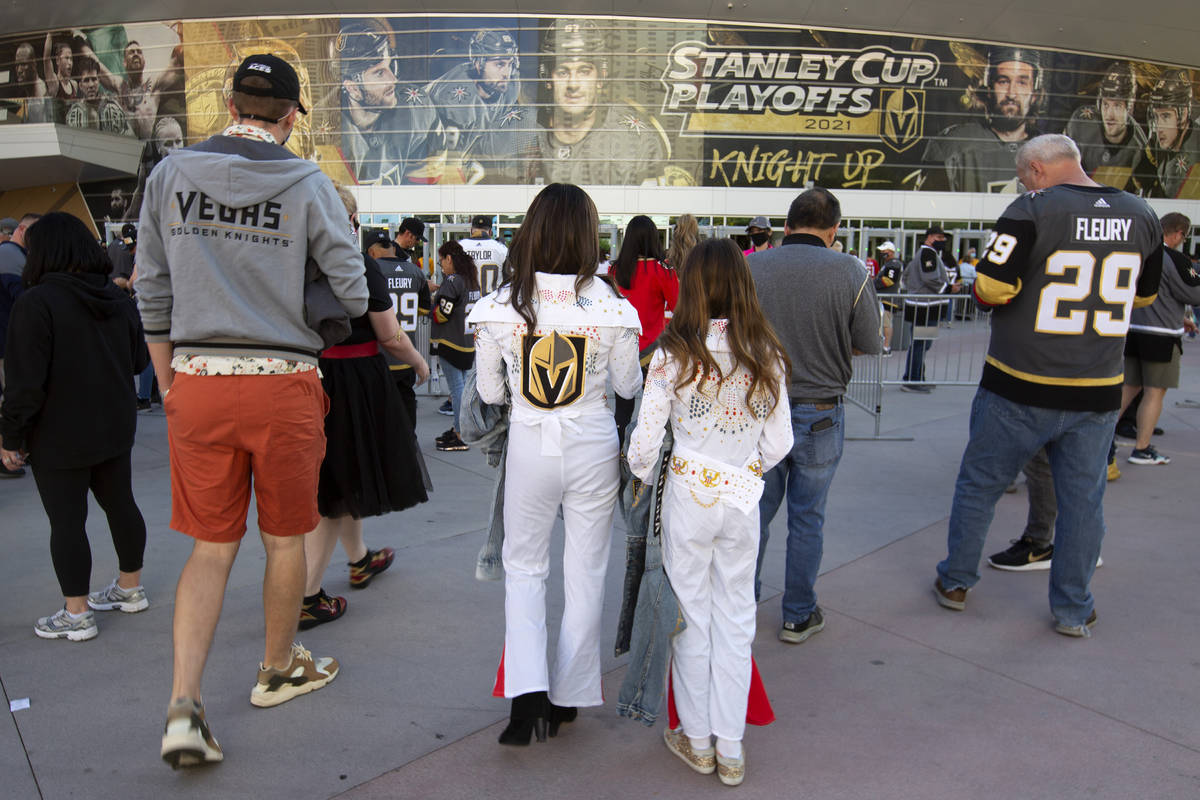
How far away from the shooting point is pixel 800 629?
378 centimetres

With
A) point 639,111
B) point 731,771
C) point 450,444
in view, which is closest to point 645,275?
point 450,444

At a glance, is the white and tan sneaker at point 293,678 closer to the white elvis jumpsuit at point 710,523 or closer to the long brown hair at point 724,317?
the white elvis jumpsuit at point 710,523

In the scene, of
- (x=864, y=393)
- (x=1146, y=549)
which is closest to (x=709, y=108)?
(x=864, y=393)

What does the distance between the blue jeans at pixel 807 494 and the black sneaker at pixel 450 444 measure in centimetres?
442

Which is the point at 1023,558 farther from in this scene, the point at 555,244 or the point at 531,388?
the point at 555,244

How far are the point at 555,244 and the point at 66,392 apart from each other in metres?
2.48

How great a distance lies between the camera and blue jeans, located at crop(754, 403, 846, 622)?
3686 millimetres

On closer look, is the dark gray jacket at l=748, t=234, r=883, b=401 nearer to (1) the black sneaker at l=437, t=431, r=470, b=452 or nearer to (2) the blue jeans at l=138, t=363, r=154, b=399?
(1) the black sneaker at l=437, t=431, r=470, b=452

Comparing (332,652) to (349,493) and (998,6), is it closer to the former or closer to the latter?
(349,493)

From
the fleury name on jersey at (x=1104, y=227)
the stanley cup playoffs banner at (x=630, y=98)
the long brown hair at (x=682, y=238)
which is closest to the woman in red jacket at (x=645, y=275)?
the long brown hair at (x=682, y=238)

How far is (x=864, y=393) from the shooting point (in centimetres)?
948

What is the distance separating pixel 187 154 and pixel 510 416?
4.46 ft

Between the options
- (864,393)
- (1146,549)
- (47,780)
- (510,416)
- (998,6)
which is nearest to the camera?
(47,780)

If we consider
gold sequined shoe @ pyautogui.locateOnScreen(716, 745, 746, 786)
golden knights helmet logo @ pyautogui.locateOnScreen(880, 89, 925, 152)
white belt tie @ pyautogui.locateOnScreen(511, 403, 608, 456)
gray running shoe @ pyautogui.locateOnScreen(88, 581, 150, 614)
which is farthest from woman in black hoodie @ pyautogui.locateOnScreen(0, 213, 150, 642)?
golden knights helmet logo @ pyautogui.locateOnScreen(880, 89, 925, 152)
